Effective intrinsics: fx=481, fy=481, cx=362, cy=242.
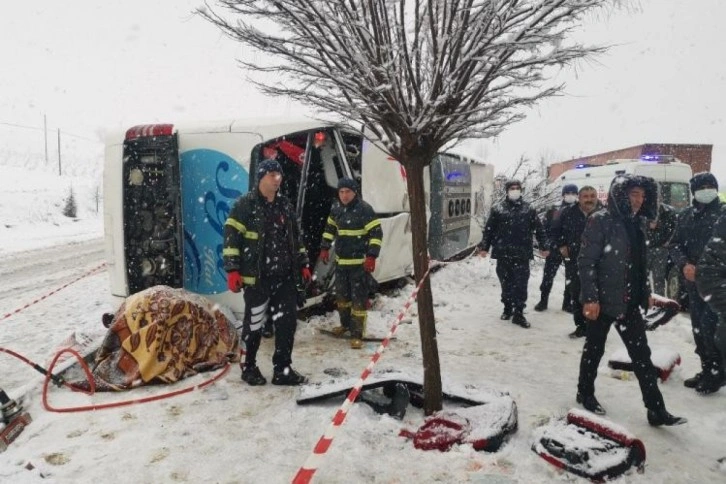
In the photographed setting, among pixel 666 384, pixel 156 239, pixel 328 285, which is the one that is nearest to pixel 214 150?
pixel 156 239

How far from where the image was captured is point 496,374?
15.2 ft

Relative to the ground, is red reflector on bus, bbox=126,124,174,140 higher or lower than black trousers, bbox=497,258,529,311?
higher

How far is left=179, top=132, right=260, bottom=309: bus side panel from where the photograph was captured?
550cm

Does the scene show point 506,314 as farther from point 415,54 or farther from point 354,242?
point 415,54

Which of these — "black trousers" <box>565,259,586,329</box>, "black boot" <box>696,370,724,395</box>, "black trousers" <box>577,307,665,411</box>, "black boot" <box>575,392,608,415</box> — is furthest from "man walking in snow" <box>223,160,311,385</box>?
"black trousers" <box>565,259,586,329</box>

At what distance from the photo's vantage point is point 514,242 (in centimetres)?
661

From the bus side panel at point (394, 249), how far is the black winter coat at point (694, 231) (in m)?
3.10

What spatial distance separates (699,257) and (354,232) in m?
3.39

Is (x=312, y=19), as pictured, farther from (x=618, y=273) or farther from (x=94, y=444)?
(x=94, y=444)

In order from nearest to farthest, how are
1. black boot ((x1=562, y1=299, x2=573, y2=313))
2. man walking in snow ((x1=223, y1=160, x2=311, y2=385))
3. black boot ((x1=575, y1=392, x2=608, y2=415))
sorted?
black boot ((x1=575, y1=392, x2=608, y2=415)), man walking in snow ((x1=223, y1=160, x2=311, y2=385)), black boot ((x1=562, y1=299, x2=573, y2=313))

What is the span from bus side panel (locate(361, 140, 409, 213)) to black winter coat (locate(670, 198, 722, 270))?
3449mm

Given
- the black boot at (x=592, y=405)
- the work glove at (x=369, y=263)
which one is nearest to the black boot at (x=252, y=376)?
the work glove at (x=369, y=263)

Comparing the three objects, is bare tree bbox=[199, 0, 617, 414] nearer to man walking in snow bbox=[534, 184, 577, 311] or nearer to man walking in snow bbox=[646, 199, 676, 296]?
man walking in snow bbox=[646, 199, 676, 296]

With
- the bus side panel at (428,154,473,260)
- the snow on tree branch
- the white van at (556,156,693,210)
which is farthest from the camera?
the white van at (556,156,693,210)
